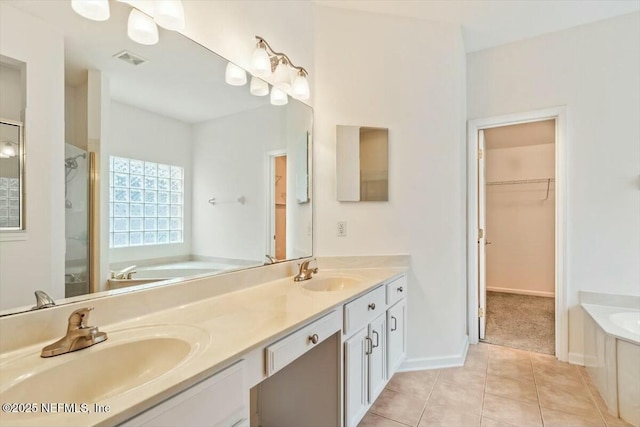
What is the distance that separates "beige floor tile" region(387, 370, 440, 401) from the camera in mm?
1958

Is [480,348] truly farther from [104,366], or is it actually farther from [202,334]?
[104,366]

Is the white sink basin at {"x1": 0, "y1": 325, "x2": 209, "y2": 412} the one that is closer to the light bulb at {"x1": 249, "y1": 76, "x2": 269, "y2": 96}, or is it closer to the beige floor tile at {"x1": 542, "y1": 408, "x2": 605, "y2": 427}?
the light bulb at {"x1": 249, "y1": 76, "x2": 269, "y2": 96}

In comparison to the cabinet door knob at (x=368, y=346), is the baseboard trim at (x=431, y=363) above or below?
below

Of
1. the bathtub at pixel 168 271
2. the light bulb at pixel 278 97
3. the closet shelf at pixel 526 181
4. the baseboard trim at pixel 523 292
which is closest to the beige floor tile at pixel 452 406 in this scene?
the bathtub at pixel 168 271

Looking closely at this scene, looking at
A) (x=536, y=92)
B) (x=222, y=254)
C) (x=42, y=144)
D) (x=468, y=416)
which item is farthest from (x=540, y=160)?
(x=42, y=144)

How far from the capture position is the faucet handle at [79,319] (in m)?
0.82

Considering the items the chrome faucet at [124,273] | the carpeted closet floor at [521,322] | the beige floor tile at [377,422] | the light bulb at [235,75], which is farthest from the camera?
the carpeted closet floor at [521,322]

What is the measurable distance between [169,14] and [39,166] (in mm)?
762

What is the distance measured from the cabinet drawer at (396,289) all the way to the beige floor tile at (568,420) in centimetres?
100

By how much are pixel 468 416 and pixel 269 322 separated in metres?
1.45

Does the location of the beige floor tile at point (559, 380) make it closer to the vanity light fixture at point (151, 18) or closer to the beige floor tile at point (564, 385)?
the beige floor tile at point (564, 385)

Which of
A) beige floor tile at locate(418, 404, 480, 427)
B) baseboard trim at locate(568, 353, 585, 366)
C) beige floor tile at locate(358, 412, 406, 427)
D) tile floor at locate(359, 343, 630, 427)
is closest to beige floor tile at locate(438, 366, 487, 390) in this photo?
tile floor at locate(359, 343, 630, 427)

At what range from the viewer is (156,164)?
1232mm

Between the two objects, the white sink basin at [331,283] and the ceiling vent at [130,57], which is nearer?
the ceiling vent at [130,57]
